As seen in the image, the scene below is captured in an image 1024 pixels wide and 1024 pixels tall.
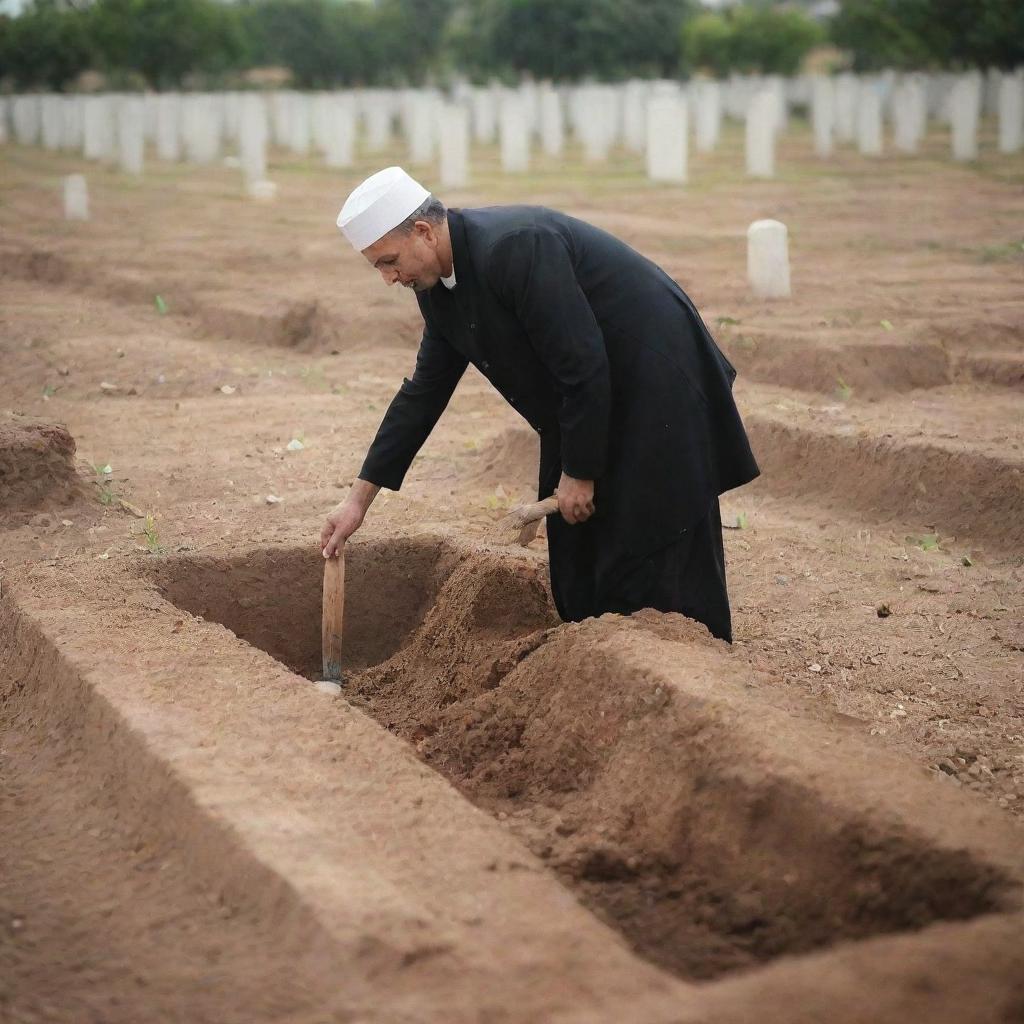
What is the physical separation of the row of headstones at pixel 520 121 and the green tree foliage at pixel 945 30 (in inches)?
23.7

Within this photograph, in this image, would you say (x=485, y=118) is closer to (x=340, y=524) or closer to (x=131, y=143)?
(x=131, y=143)

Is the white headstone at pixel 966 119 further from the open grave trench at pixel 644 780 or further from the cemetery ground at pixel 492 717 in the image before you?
the open grave trench at pixel 644 780

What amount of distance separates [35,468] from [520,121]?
52.1 feet

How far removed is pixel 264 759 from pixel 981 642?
2.67 meters

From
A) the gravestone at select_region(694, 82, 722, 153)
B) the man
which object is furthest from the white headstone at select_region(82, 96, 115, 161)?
the man

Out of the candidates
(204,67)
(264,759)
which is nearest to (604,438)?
(264,759)

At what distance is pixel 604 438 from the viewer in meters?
3.84

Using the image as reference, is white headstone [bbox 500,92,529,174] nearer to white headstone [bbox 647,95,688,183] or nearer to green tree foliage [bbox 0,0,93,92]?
white headstone [bbox 647,95,688,183]

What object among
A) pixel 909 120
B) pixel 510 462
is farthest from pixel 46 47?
pixel 510 462

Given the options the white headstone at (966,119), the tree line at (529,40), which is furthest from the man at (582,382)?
the tree line at (529,40)

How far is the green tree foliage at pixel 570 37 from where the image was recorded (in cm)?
3578

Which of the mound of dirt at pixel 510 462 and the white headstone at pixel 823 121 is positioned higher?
the white headstone at pixel 823 121

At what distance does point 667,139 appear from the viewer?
1758cm

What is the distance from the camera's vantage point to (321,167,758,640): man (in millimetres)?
3695
